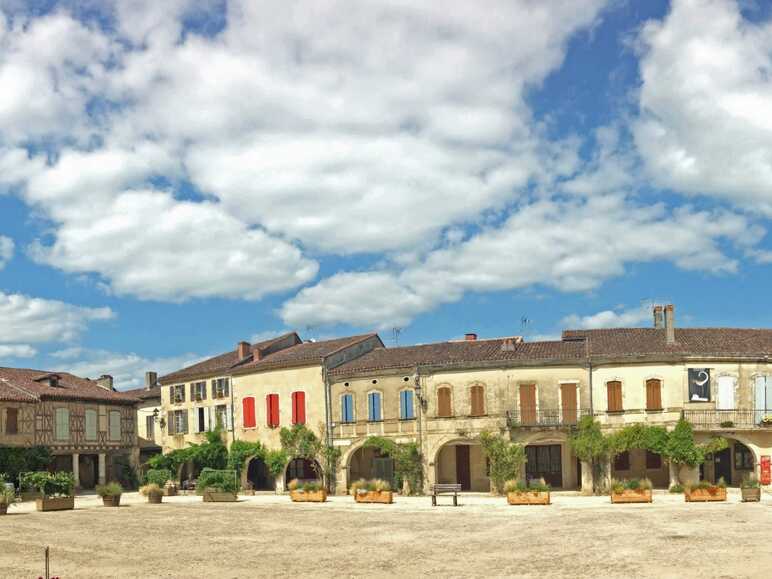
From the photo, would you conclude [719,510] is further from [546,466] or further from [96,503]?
[96,503]

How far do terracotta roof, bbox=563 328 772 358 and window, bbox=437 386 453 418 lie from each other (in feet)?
22.2

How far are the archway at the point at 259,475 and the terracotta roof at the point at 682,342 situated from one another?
1746 cm

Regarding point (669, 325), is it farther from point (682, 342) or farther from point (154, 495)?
point (154, 495)

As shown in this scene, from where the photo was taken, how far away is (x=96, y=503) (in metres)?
39.7

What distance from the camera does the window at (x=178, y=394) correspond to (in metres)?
53.4

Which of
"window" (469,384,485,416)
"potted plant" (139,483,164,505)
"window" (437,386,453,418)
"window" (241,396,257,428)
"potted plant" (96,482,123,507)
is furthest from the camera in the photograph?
"window" (241,396,257,428)

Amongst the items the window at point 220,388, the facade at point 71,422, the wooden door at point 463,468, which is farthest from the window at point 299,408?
the facade at point 71,422

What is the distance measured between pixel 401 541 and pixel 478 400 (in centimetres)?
1948

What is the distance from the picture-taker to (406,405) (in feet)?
143

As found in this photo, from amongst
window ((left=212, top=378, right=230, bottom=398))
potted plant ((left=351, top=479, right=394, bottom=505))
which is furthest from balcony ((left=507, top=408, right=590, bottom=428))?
window ((left=212, top=378, right=230, bottom=398))

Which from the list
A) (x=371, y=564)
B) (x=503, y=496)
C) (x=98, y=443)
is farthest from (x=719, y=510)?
(x=98, y=443)

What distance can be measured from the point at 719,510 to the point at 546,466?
45.5ft

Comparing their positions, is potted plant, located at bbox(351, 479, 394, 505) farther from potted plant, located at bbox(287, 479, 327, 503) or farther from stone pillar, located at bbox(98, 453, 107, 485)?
stone pillar, located at bbox(98, 453, 107, 485)

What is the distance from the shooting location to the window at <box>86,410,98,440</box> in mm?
51875
